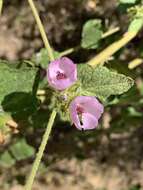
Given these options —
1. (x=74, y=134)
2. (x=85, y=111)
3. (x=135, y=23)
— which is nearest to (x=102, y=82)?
(x=85, y=111)

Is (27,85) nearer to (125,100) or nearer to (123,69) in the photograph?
(123,69)

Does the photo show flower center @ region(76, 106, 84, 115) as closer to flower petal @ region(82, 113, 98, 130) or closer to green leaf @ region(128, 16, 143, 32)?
flower petal @ region(82, 113, 98, 130)

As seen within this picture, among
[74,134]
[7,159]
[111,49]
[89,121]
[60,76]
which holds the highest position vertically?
[60,76]

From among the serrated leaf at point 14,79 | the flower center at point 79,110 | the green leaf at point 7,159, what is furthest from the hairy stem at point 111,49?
the green leaf at point 7,159

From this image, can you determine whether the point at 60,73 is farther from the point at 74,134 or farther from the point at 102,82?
the point at 74,134

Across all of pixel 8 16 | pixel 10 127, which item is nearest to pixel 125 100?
pixel 10 127

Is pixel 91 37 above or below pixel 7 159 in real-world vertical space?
above

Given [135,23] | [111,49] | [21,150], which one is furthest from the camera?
[21,150]
